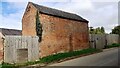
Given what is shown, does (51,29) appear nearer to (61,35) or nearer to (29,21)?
(61,35)

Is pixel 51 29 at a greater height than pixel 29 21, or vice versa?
pixel 29 21

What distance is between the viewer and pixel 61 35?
2406 cm

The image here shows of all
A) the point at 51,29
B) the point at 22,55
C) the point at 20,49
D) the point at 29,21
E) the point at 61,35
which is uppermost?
the point at 29,21

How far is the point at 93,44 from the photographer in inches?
1219

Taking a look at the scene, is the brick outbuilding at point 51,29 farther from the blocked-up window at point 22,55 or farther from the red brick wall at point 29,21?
the blocked-up window at point 22,55

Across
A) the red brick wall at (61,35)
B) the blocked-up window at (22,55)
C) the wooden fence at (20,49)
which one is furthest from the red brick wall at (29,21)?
the blocked-up window at (22,55)

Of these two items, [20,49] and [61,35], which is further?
[61,35]

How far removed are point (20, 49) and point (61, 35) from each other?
691 centimetres

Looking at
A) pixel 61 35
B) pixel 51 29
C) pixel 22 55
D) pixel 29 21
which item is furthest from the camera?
pixel 61 35

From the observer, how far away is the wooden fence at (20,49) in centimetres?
1741

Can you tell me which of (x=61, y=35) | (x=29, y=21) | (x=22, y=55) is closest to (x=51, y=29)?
(x=61, y=35)

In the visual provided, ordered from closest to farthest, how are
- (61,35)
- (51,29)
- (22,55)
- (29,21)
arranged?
(22,55)
(51,29)
(29,21)
(61,35)

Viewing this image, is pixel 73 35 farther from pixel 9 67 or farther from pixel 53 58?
pixel 9 67

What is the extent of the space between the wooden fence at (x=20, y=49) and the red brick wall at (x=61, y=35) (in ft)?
4.07
